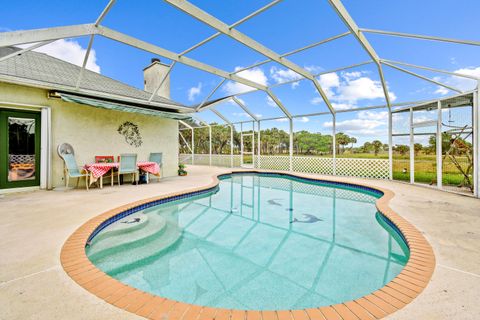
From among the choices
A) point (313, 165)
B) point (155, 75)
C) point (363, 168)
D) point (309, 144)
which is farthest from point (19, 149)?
point (309, 144)

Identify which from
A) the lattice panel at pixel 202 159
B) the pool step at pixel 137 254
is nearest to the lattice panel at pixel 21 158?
the pool step at pixel 137 254

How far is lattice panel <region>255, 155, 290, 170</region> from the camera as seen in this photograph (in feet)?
48.8

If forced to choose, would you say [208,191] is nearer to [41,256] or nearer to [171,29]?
[41,256]

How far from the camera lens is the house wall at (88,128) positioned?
7.46 m

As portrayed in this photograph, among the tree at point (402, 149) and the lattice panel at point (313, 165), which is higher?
the tree at point (402, 149)

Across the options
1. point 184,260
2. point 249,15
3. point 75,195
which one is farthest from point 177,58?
point 184,260

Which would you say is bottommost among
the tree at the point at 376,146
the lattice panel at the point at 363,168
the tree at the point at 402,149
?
the lattice panel at the point at 363,168

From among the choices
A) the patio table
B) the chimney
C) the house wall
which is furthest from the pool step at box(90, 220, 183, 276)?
the chimney

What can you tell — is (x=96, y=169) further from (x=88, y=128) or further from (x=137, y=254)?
(x=137, y=254)

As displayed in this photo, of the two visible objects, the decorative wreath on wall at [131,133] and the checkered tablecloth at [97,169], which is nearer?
the checkered tablecloth at [97,169]

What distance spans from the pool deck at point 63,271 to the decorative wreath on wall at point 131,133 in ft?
14.8

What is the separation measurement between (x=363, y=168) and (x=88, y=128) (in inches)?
511

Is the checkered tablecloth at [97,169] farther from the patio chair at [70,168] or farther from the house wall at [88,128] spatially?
the house wall at [88,128]

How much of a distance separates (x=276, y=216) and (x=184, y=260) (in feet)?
10.1
